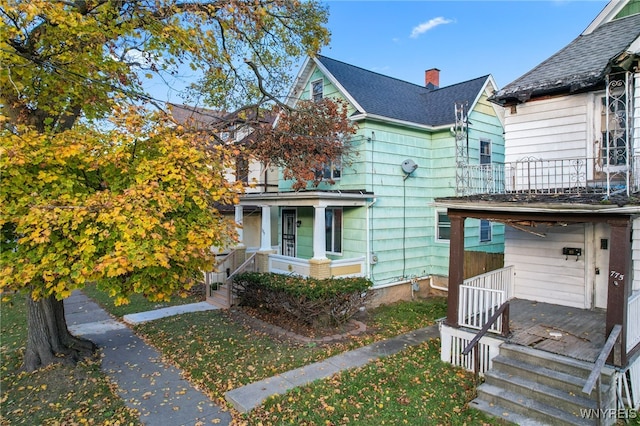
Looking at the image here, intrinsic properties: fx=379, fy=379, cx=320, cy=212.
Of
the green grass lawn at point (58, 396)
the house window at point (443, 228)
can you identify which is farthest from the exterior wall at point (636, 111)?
the green grass lawn at point (58, 396)

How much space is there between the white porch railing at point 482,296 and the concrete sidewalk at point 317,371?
1.51 metres

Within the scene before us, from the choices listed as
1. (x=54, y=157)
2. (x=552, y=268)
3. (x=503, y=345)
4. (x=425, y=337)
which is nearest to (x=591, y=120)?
(x=552, y=268)

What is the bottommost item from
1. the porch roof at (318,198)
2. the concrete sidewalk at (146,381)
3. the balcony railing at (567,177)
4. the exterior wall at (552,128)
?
the concrete sidewalk at (146,381)

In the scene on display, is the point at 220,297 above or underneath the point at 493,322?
underneath

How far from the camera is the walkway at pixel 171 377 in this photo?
5867mm

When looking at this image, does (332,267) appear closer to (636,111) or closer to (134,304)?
(134,304)

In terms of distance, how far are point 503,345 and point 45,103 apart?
9.37m

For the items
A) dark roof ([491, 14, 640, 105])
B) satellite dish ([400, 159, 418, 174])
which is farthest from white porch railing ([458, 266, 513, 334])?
satellite dish ([400, 159, 418, 174])

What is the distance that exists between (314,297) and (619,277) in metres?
6.07

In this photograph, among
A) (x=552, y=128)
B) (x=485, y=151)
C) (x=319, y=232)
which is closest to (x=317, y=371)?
(x=319, y=232)

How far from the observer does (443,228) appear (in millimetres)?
13688

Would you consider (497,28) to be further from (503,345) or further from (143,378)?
(143,378)

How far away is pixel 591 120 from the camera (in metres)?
8.09

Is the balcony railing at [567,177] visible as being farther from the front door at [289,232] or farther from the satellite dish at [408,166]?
the front door at [289,232]
